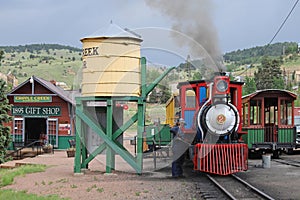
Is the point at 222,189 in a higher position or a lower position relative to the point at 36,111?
lower

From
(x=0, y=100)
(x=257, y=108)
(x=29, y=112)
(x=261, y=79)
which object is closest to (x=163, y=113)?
(x=257, y=108)

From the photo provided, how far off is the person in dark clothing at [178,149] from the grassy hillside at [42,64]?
8360 cm

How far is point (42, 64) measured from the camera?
140 meters

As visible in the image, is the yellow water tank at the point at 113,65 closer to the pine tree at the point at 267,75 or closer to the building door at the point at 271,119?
the building door at the point at 271,119

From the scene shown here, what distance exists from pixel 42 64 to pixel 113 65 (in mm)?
128928

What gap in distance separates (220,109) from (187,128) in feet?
8.71

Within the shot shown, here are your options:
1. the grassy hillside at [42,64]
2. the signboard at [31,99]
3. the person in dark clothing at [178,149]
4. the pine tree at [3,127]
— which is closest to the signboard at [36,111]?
the signboard at [31,99]

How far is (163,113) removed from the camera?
1008 inches

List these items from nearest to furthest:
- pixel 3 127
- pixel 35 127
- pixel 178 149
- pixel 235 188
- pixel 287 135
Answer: pixel 235 188 < pixel 178 149 < pixel 287 135 < pixel 3 127 < pixel 35 127

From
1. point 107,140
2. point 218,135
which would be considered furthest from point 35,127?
point 218,135

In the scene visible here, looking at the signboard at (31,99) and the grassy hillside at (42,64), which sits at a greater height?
the grassy hillside at (42,64)

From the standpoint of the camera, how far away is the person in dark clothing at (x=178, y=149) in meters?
14.4

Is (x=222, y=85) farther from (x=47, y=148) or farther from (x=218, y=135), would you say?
(x=47, y=148)

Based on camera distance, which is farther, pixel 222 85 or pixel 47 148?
pixel 47 148
